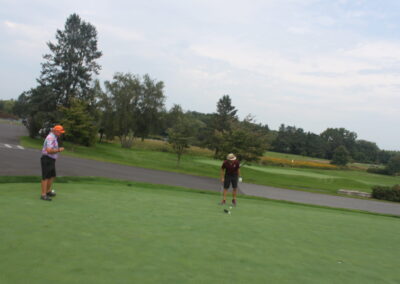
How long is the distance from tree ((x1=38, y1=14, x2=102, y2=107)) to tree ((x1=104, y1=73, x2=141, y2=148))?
7320 mm

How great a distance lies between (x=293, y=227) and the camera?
8.34m

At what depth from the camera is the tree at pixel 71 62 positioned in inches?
1843

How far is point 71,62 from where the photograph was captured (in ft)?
155

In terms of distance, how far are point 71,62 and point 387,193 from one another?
1620 inches

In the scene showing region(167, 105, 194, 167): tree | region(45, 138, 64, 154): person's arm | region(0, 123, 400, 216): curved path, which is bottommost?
region(0, 123, 400, 216): curved path

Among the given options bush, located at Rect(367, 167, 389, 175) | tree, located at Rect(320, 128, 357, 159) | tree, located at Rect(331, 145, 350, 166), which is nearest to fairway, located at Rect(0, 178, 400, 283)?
bush, located at Rect(367, 167, 389, 175)

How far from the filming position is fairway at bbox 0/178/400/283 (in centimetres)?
407

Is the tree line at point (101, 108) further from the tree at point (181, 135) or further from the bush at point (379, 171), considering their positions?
the bush at point (379, 171)

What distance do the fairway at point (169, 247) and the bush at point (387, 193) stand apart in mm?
21200

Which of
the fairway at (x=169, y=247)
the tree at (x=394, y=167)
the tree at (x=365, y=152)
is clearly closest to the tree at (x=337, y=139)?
the tree at (x=365, y=152)

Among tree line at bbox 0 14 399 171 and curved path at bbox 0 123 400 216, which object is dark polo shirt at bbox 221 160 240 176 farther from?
tree line at bbox 0 14 399 171

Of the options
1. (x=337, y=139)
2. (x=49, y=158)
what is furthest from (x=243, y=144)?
(x=337, y=139)

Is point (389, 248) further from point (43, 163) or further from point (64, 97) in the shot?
point (64, 97)

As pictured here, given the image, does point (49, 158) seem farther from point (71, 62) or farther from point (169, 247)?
point (71, 62)
